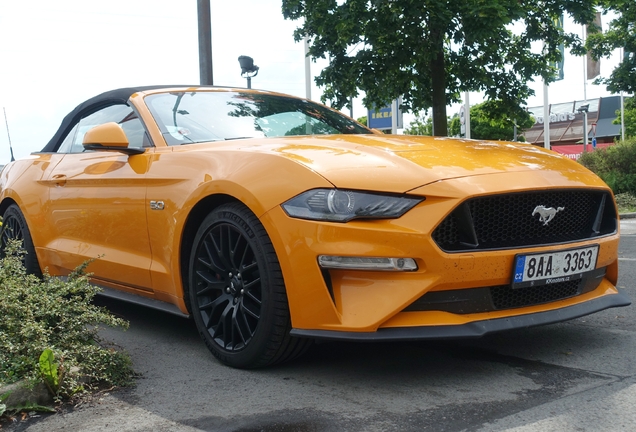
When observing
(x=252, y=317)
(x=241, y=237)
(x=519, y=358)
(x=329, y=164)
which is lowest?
(x=519, y=358)

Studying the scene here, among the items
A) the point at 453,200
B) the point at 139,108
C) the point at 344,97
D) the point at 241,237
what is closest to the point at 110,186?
the point at 139,108

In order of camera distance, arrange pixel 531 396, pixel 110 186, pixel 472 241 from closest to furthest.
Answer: pixel 531 396, pixel 472 241, pixel 110 186

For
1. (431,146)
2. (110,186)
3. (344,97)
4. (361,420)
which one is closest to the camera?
(361,420)

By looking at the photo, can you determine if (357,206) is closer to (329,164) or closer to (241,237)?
(329,164)

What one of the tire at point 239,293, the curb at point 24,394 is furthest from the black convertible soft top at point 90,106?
the curb at point 24,394

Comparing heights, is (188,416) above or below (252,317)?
below

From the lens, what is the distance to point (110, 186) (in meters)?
4.47

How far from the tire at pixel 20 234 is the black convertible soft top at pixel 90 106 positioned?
53 cm

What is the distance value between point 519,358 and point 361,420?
3.63ft

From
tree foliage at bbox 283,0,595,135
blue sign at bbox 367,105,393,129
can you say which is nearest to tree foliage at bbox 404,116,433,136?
blue sign at bbox 367,105,393,129

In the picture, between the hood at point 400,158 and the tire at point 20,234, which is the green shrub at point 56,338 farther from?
the tire at point 20,234

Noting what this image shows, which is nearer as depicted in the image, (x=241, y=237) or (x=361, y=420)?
(x=361, y=420)

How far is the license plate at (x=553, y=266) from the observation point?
10.5 ft

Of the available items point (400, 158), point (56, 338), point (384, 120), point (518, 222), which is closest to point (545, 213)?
point (518, 222)
